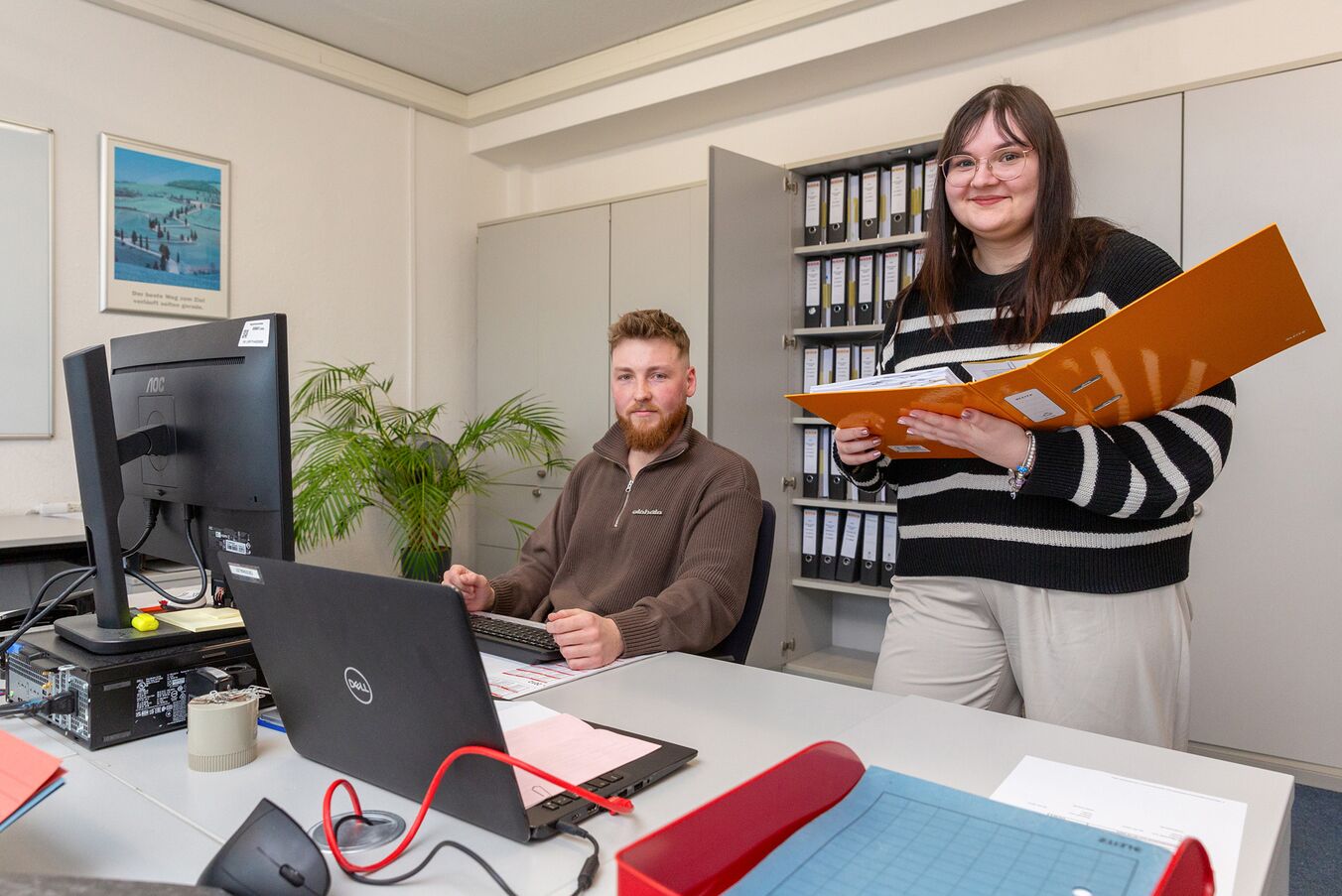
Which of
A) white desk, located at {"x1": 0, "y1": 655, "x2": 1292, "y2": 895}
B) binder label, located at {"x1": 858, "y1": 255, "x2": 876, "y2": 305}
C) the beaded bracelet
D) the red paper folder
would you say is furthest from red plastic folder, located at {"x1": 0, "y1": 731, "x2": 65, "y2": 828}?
binder label, located at {"x1": 858, "y1": 255, "x2": 876, "y2": 305}

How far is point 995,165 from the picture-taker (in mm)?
1473

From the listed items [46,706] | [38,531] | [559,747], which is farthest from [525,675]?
[38,531]

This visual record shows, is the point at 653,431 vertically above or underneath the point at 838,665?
above

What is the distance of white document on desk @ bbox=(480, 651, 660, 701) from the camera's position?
4.33 feet

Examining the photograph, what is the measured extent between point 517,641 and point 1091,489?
3.06ft

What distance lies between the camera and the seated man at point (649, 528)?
5.67 ft

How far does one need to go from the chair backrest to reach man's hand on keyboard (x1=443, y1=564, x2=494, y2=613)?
472 mm

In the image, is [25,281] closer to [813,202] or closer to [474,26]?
[474,26]

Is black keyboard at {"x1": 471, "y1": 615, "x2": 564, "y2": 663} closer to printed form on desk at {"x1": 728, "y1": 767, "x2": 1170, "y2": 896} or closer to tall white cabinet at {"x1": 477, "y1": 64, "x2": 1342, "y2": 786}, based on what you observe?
printed form on desk at {"x1": 728, "y1": 767, "x2": 1170, "y2": 896}

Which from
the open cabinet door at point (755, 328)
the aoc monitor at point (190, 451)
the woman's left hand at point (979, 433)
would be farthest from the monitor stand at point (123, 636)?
the open cabinet door at point (755, 328)

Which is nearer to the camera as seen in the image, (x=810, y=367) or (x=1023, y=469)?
(x=1023, y=469)

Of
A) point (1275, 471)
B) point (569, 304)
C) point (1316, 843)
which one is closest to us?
point (1316, 843)

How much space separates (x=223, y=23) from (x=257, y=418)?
3.17 meters

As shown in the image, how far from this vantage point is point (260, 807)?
755 millimetres
